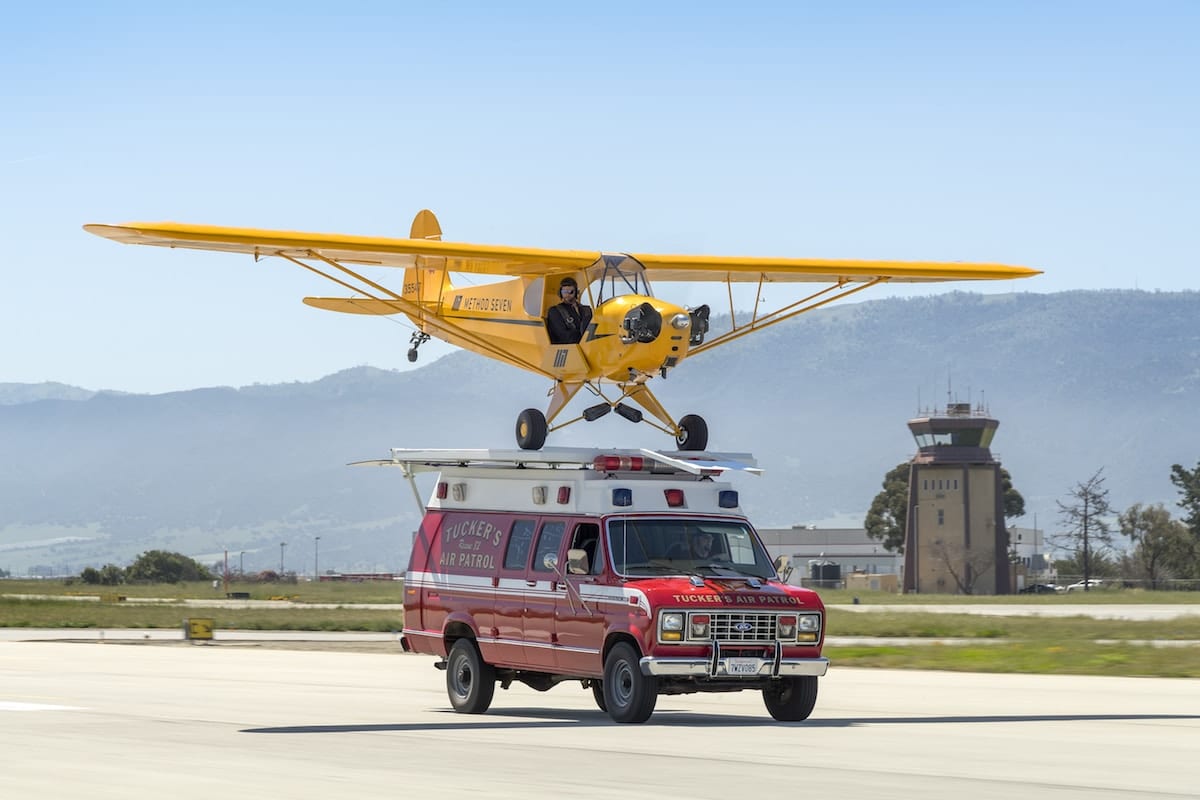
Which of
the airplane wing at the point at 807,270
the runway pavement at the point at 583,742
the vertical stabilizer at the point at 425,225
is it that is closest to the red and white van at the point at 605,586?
the runway pavement at the point at 583,742

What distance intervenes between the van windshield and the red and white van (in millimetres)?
14

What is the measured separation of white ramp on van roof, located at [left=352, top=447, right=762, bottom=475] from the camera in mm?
18016

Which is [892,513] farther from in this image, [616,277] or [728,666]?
[728,666]

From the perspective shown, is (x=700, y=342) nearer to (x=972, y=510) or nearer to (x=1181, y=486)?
(x=972, y=510)

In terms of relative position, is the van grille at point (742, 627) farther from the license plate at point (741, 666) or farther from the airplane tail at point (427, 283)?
the airplane tail at point (427, 283)

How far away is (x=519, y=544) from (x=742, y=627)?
2.69 m

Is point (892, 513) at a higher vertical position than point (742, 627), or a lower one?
higher

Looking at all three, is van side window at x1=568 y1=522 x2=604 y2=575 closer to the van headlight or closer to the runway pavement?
the van headlight

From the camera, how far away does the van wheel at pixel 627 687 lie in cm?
1683

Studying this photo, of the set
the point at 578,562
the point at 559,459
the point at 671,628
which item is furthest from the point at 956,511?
the point at 671,628

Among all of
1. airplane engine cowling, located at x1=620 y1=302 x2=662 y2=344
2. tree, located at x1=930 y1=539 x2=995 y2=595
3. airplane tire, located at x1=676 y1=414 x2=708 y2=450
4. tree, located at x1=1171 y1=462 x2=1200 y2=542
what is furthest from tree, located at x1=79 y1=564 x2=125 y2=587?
airplane engine cowling, located at x1=620 y1=302 x2=662 y2=344

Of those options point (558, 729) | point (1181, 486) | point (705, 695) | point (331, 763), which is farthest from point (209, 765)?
point (1181, 486)

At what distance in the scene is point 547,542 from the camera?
18.1m

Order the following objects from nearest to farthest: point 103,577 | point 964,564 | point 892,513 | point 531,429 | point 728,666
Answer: point 728,666 < point 531,429 < point 964,564 < point 103,577 < point 892,513
